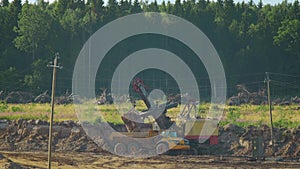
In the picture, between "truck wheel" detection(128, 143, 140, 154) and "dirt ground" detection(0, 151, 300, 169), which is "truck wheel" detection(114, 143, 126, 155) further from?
"dirt ground" detection(0, 151, 300, 169)

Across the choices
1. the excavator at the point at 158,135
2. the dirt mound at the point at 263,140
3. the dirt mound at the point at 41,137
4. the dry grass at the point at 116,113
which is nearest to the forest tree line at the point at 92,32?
the dry grass at the point at 116,113

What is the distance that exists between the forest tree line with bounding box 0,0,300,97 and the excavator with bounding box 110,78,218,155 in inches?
1570

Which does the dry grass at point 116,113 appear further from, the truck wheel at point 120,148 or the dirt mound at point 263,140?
the truck wheel at point 120,148

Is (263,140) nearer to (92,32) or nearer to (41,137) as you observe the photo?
(41,137)

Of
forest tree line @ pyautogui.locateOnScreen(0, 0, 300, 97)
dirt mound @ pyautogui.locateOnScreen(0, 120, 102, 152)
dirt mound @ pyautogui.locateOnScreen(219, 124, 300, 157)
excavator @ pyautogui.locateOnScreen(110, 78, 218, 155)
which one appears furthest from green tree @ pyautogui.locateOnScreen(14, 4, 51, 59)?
excavator @ pyautogui.locateOnScreen(110, 78, 218, 155)

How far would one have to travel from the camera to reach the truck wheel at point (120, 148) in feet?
112

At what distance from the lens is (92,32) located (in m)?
87.9

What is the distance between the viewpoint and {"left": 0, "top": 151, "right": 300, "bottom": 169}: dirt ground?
28641 millimetres

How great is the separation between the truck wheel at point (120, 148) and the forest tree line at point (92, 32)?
40.0m

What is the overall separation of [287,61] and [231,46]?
9.56m

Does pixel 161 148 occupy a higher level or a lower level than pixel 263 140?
lower

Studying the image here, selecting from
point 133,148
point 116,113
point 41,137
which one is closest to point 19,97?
point 116,113

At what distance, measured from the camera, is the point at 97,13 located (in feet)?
311

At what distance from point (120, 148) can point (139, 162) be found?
13.5ft
